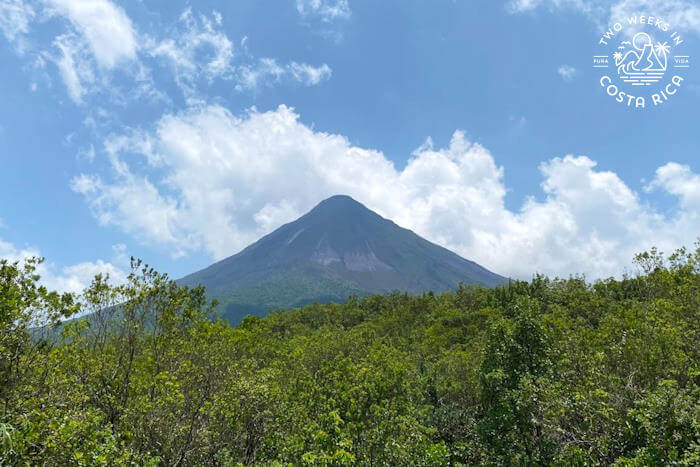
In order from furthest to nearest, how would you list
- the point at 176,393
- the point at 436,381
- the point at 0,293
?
the point at 436,381 → the point at 176,393 → the point at 0,293

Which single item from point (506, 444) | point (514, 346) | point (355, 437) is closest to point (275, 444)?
point (355, 437)

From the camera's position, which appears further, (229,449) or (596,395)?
(229,449)

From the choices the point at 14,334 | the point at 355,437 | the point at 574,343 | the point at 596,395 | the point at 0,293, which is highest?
the point at 0,293

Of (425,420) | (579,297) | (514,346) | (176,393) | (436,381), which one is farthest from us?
(579,297)

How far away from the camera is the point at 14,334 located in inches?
299

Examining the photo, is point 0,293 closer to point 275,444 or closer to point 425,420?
point 275,444

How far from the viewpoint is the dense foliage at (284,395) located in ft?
27.0

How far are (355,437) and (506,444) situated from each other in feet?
18.5

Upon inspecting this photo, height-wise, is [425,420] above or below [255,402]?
below

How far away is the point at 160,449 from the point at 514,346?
13.2m

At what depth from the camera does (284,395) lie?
16.8 metres

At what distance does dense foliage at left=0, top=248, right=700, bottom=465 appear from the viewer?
8.22 metres

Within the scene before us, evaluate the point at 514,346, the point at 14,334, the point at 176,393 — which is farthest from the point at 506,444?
the point at 14,334

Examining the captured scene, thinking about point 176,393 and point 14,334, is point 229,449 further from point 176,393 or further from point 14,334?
point 14,334
